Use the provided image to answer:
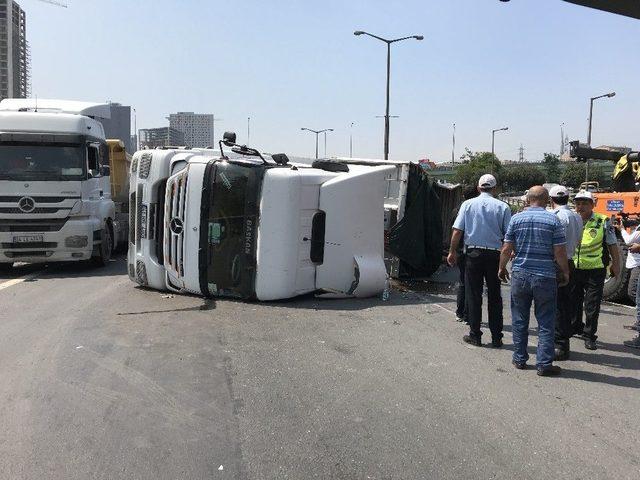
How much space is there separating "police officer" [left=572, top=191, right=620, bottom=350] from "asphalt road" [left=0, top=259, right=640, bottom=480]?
303 mm

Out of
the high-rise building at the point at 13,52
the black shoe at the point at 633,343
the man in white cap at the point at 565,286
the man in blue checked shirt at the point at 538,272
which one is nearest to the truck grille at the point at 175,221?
the man in blue checked shirt at the point at 538,272

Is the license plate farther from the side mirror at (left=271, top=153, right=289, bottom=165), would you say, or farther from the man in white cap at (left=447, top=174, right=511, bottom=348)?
the man in white cap at (left=447, top=174, right=511, bottom=348)

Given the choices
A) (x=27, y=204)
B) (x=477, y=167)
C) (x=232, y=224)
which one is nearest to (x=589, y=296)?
(x=232, y=224)

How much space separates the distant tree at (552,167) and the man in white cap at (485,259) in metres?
73.7

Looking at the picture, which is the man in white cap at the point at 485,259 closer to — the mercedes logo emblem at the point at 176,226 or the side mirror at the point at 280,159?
the side mirror at the point at 280,159

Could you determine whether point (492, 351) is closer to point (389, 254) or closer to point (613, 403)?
point (613, 403)

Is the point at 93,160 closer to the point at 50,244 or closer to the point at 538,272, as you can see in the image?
the point at 50,244

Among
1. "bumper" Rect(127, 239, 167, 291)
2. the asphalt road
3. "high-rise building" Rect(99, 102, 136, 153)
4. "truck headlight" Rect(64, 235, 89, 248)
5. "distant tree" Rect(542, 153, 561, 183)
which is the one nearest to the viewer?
the asphalt road

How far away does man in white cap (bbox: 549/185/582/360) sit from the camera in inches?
217

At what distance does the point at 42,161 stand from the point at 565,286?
9594 mm

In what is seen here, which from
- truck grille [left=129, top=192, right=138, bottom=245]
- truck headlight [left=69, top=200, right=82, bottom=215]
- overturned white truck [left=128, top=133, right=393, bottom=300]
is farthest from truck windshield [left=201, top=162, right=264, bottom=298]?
truck headlight [left=69, top=200, right=82, bottom=215]

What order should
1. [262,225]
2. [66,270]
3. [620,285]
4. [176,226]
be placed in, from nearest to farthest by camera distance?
[262,225], [176,226], [620,285], [66,270]

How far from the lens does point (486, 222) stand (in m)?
5.85

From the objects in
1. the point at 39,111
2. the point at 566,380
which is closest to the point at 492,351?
the point at 566,380
